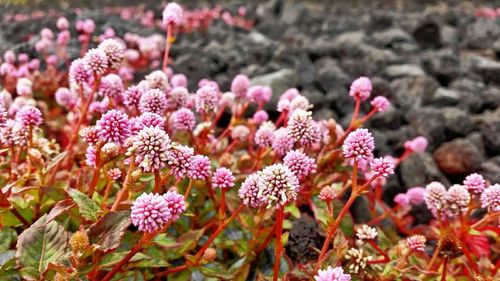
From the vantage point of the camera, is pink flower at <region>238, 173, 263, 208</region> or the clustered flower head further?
the clustered flower head

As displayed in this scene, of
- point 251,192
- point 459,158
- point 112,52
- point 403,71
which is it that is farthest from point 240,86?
A: point 403,71

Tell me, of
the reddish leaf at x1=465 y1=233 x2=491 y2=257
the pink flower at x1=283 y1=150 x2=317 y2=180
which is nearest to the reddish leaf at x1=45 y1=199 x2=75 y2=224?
the pink flower at x1=283 y1=150 x2=317 y2=180

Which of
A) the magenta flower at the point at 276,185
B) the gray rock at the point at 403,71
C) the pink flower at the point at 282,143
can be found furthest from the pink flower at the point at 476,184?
the gray rock at the point at 403,71

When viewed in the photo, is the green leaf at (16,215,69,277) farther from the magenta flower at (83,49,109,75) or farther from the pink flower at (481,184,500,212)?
the pink flower at (481,184,500,212)

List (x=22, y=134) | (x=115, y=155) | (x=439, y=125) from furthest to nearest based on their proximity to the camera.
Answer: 1. (x=439, y=125)
2. (x=22, y=134)
3. (x=115, y=155)

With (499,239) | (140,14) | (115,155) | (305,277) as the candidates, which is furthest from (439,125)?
(140,14)

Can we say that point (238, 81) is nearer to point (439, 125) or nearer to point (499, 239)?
point (499, 239)
